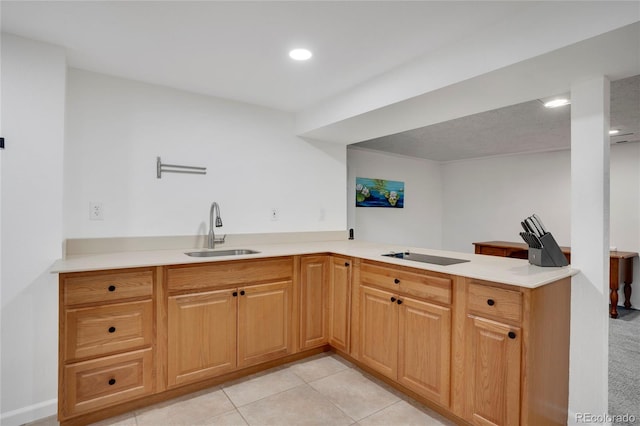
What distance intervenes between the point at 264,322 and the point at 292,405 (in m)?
0.57

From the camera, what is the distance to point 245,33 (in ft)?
5.92

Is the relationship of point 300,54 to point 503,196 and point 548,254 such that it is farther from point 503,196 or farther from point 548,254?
point 503,196

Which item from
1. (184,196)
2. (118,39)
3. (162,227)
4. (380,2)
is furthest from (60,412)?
(380,2)

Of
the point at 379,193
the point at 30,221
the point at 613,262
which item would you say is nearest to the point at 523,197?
the point at 613,262

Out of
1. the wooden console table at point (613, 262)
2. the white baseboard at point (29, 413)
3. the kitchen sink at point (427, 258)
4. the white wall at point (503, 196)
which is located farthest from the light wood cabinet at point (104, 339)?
the white wall at point (503, 196)

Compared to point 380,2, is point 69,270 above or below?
below

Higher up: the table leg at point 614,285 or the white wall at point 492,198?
the white wall at point 492,198

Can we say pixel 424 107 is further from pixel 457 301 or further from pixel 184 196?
pixel 184 196

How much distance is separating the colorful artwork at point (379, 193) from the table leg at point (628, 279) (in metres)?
2.88

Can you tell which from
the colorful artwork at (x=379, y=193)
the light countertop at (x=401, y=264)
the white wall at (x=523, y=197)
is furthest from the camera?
the colorful artwork at (x=379, y=193)

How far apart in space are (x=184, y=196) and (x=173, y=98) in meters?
0.76

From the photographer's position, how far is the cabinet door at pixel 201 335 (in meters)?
2.00

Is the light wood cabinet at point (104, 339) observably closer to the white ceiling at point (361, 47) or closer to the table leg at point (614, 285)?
the white ceiling at point (361, 47)

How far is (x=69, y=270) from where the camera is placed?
65.7 inches
